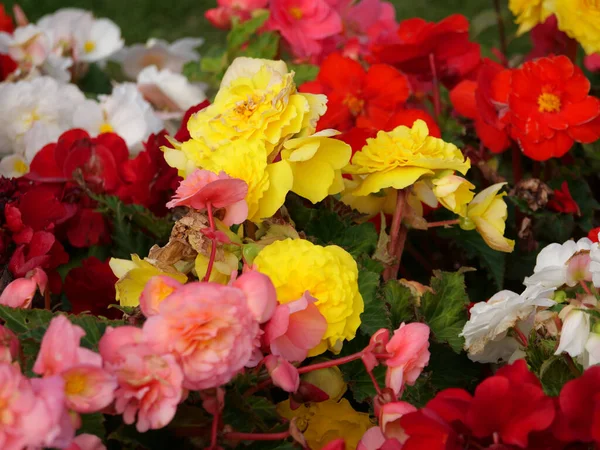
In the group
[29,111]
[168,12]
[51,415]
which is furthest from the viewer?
[168,12]

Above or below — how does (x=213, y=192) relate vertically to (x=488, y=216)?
above

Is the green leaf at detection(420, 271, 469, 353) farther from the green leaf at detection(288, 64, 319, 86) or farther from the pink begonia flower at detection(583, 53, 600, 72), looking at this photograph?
the pink begonia flower at detection(583, 53, 600, 72)

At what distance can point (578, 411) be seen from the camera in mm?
611

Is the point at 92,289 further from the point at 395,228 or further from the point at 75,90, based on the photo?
the point at 75,90

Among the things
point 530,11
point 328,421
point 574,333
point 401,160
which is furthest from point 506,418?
point 530,11

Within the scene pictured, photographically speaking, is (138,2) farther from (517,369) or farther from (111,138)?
(517,369)

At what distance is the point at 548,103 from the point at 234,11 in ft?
2.48

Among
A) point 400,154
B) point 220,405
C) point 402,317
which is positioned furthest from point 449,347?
point 220,405

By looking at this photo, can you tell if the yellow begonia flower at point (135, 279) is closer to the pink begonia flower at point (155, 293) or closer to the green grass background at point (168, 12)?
the pink begonia flower at point (155, 293)

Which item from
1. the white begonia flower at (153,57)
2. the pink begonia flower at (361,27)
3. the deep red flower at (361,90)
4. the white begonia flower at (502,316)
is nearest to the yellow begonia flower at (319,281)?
the white begonia flower at (502,316)

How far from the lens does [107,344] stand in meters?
0.63

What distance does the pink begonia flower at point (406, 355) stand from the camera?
72 cm

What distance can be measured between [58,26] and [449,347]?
1.25 meters

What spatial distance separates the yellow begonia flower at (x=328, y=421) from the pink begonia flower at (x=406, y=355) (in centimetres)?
14
